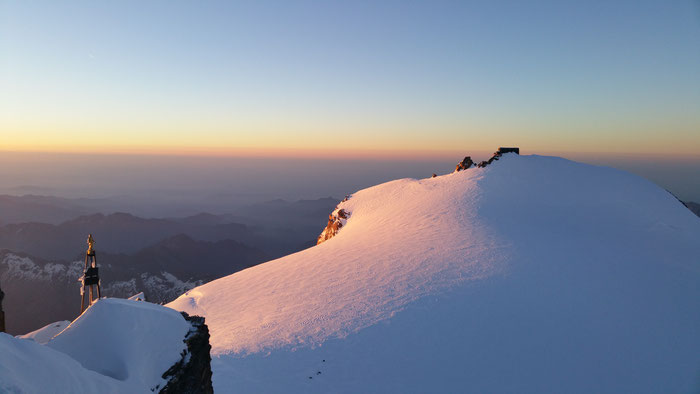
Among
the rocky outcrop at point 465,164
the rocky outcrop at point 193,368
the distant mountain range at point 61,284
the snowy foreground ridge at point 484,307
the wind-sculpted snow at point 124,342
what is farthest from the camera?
the distant mountain range at point 61,284

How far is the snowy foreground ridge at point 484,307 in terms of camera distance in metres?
9.36

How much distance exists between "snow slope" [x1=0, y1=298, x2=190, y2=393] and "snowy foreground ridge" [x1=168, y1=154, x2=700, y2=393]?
14.8 feet

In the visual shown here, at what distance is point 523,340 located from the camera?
407 inches

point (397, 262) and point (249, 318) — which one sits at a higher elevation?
point (397, 262)

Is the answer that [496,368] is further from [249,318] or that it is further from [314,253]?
[314,253]

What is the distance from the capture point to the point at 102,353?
17.5 ft

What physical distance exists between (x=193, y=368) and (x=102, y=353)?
1.68 m

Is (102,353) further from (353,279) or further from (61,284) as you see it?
(61,284)

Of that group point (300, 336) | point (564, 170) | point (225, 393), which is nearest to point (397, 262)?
point (300, 336)

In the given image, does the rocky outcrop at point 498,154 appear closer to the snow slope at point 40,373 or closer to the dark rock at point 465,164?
the dark rock at point 465,164

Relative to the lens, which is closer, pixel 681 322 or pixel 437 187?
pixel 681 322

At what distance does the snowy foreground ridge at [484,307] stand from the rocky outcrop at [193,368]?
3.34 m

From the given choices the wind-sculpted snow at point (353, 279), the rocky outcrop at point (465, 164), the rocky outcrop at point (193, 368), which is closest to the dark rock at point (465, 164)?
the rocky outcrop at point (465, 164)

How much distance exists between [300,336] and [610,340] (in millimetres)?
10928
